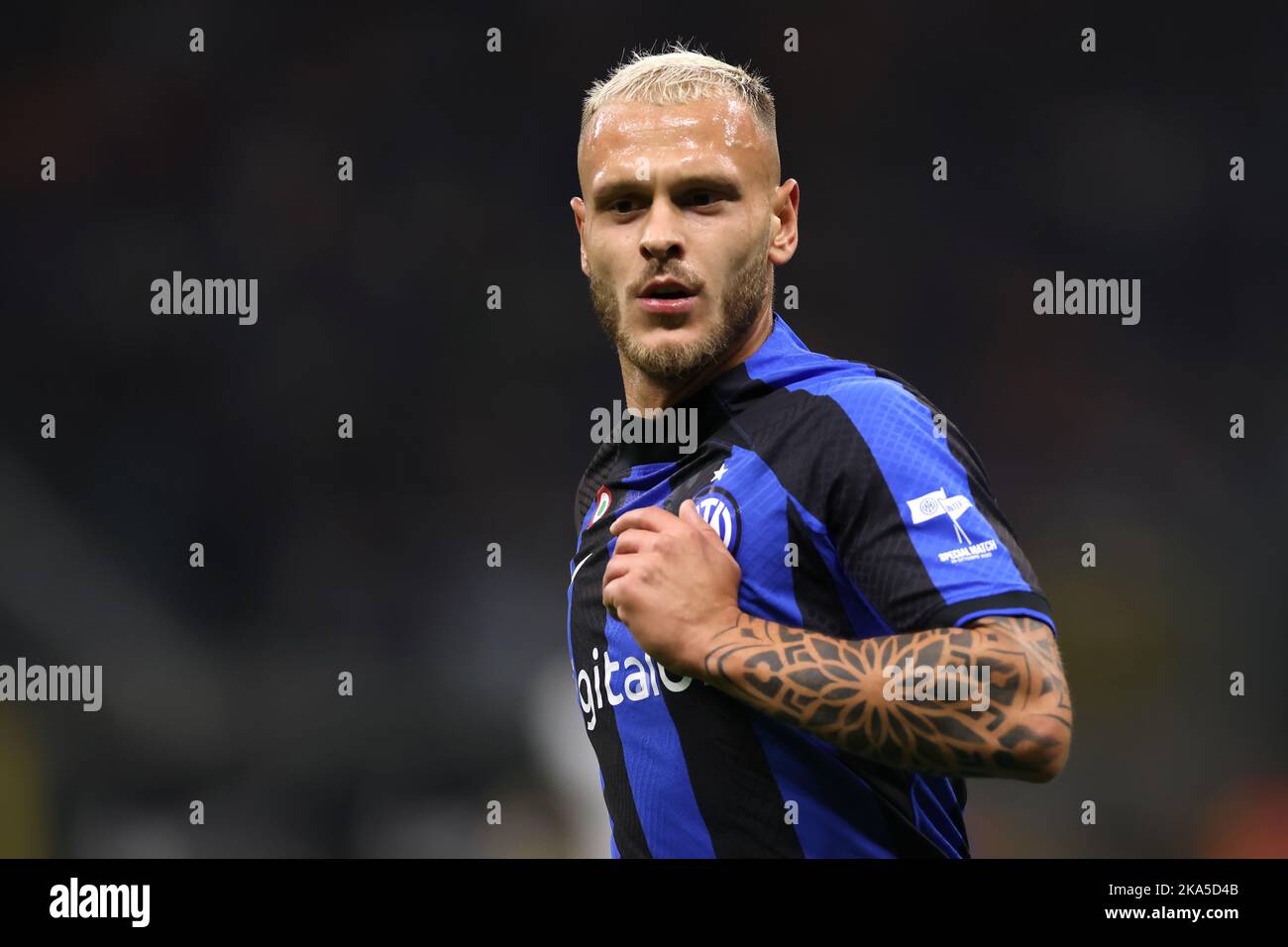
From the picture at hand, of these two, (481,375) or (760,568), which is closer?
(760,568)

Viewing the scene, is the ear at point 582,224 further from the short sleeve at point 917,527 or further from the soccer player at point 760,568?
the short sleeve at point 917,527

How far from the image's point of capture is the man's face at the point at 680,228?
2.80 m

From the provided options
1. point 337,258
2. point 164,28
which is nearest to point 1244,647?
point 337,258

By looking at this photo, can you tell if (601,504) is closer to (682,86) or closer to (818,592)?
(818,592)

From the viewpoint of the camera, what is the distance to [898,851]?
→ 254 cm

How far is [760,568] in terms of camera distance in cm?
253

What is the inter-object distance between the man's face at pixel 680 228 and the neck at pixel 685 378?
0.11 feet

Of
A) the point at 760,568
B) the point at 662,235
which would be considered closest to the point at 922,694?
the point at 760,568

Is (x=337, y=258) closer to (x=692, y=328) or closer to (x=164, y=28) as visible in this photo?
(x=164, y=28)

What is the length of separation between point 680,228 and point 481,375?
5167mm

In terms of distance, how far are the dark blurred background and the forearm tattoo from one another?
478cm

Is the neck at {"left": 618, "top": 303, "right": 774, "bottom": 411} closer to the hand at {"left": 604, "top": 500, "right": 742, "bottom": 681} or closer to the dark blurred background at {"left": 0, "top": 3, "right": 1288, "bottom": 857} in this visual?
the hand at {"left": 604, "top": 500, "right": 742, "bottom": 681}

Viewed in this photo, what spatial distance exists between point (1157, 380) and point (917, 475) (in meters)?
5.85

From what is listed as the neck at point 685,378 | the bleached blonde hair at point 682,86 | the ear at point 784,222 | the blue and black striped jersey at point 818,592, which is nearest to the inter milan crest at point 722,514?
the blue and black striped jersey at point 818,592
